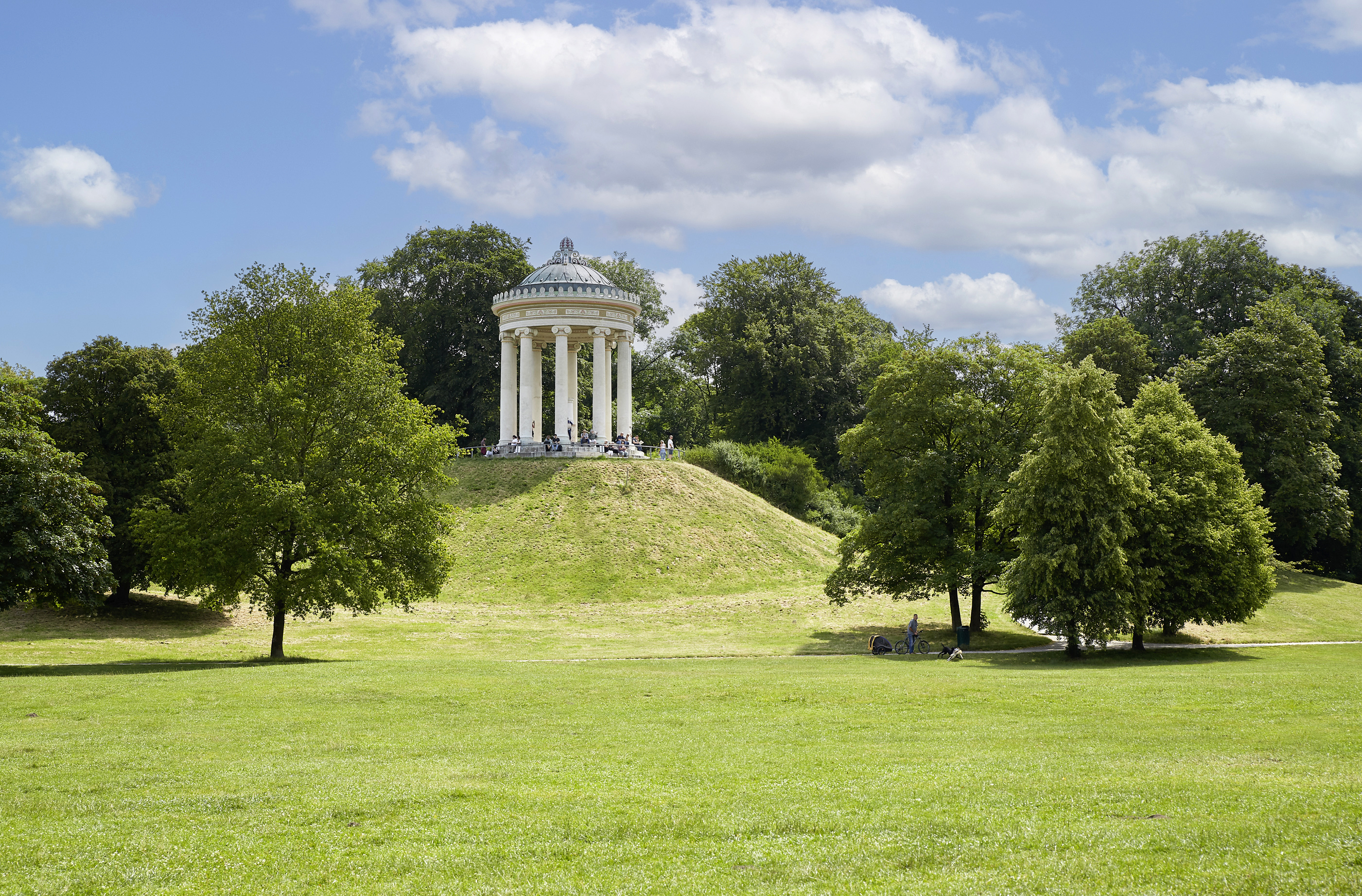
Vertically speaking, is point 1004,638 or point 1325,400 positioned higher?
point 1325,400

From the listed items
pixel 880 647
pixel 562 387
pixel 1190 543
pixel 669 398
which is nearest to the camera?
pixel 1190 543

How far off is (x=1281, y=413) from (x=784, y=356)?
3200cm

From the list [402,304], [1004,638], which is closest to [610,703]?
[1004,638]

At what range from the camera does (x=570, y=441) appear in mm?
65625

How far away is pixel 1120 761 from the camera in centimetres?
1480

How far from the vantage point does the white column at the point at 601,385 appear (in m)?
65.6

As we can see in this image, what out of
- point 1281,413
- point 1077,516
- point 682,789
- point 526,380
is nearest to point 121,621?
point 526,380

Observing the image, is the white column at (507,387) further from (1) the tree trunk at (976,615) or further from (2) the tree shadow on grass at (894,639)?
(1) the tree trunk at (976,615)

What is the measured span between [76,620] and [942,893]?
38.7 meters

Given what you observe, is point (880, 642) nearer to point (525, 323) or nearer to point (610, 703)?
point (610, 703)

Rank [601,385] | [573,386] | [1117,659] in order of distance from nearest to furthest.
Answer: [1117,659]
[601,385]
[573,386]

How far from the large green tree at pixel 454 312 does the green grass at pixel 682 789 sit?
53.3 metres

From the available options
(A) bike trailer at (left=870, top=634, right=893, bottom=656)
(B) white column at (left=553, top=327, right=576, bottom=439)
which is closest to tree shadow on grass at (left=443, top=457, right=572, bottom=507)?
(B) white column at (left=553, top=327, right=576, bottom=439)

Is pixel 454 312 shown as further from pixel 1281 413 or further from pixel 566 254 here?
pixel 1281 413
